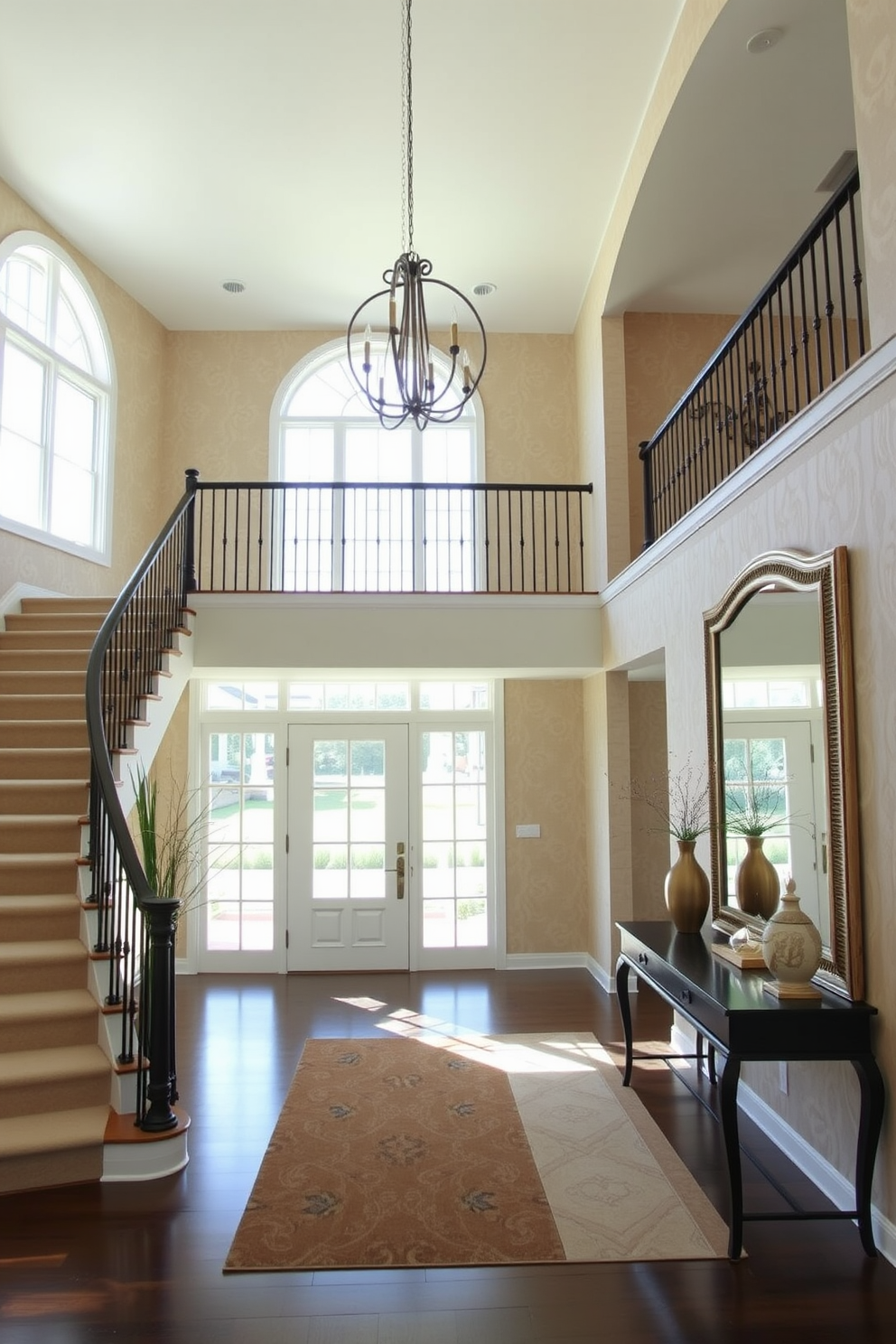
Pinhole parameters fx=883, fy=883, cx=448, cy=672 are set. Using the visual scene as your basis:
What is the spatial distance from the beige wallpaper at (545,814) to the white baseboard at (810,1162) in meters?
3.49

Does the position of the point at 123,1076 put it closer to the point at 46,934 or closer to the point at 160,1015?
the point at 160,1015

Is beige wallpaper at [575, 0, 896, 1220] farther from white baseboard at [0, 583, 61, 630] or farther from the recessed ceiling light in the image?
white baseboard at [0, 583, 61, 630]

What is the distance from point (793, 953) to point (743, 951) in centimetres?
58

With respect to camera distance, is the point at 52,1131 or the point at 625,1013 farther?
the point at 625,1013

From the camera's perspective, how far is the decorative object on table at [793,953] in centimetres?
312

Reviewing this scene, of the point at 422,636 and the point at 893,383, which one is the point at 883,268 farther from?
the point at 422,636

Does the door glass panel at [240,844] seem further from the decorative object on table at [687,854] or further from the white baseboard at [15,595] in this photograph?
the decorative object on table at [687,854]

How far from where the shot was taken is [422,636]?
6801mm

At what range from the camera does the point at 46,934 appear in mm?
4340

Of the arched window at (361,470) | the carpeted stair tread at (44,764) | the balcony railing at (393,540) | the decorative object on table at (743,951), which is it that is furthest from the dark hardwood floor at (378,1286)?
the arched window at (361,470)

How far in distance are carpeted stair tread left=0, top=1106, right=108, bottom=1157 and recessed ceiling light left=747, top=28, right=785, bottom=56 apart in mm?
6163

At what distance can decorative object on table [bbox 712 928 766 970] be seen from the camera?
360 centimetres

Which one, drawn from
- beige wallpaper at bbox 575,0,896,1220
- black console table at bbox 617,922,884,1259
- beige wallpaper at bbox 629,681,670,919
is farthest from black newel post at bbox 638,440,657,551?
black console table at bbox 617,922,884,1259

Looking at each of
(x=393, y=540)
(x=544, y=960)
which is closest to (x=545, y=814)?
(x=544, y=960)
